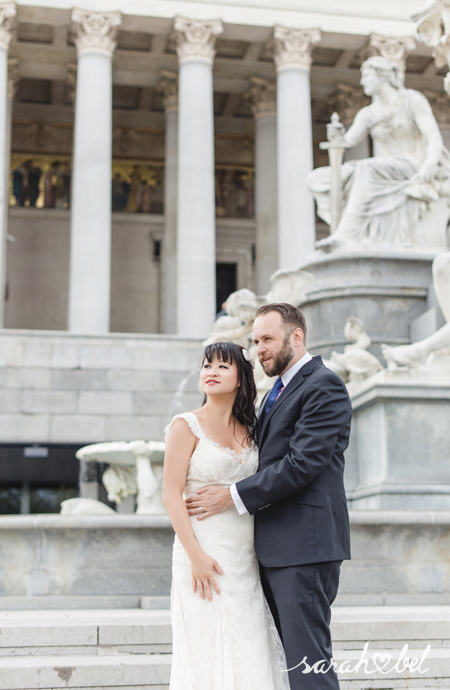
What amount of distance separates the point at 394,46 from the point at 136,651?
34965 mm

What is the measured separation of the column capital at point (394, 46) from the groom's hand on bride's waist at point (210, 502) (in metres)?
35.3

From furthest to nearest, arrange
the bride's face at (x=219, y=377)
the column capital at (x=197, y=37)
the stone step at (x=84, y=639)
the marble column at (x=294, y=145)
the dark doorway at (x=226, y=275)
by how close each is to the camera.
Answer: the dark doorway at (x=226, y=275)
the column capital at (x=197, y=37)
the marble column at (x=294, y=145)
the stone step at (x=84, y=639)
the bride's face at (x=219, y=377)

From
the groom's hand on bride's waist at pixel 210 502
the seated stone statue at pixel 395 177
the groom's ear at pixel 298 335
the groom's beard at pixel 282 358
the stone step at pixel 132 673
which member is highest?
the seated stone statue at pixel 395 177

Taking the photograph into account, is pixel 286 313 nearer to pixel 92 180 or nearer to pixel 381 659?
pixel 381 659

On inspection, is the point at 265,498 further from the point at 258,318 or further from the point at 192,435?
the point at 258,318

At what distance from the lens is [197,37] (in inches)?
1423

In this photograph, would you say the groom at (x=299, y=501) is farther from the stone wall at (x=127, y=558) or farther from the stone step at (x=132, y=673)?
the stone wall at (x=127, y=558)

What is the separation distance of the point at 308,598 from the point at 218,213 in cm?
4443

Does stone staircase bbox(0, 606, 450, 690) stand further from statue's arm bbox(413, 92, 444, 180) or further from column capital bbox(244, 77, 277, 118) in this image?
column capital bbox(244, 77, 277, 118)

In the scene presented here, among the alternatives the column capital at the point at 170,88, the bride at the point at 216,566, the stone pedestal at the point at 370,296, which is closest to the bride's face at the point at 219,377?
the bride at the point at 216,566

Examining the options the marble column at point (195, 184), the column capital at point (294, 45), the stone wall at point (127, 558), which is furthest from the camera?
the column capital at point (294, 45)

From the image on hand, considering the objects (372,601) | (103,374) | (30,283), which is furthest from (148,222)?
(372,601)

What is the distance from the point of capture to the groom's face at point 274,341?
4629 mm

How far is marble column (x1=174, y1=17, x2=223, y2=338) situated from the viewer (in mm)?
33625
